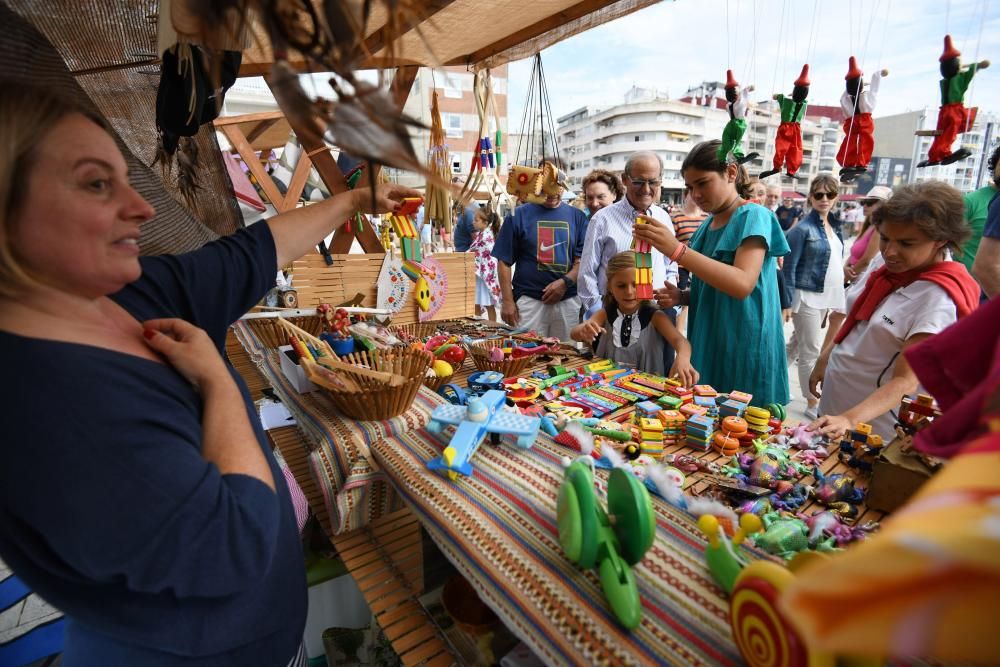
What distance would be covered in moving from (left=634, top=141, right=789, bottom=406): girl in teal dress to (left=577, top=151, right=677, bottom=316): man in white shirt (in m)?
0.50

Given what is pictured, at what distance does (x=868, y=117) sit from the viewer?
2.04 meters

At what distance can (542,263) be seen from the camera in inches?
120

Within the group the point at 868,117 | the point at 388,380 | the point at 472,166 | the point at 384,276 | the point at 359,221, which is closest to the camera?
the point at 472,166

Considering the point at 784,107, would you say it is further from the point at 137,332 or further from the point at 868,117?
the point at 137,332

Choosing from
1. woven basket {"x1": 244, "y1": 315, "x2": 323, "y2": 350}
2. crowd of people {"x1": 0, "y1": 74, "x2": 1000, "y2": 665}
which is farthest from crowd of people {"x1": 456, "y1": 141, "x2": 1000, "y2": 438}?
woven basket {"x1": 244, "y1": 315, "x2": 323, "y2": 350}

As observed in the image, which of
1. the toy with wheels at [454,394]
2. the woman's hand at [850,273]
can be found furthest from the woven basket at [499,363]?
the woman's hand at [850,273]

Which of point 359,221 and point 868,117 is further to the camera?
point 359,221

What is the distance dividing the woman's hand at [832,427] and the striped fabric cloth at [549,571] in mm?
629

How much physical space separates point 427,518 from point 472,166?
2.08 feet

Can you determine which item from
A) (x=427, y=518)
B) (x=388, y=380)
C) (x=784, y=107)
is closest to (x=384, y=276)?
(x=388, y=380)

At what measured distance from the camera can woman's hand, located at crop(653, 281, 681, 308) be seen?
1.94m

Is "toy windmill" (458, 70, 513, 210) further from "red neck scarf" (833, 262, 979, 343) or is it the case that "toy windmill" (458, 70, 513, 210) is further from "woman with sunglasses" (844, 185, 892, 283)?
"woman with sunglasses" (844, 185, 892, 283)

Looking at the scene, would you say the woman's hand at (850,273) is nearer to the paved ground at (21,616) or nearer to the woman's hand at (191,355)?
the woman's hand at (191,355)

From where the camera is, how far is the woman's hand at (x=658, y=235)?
5.14 ft
